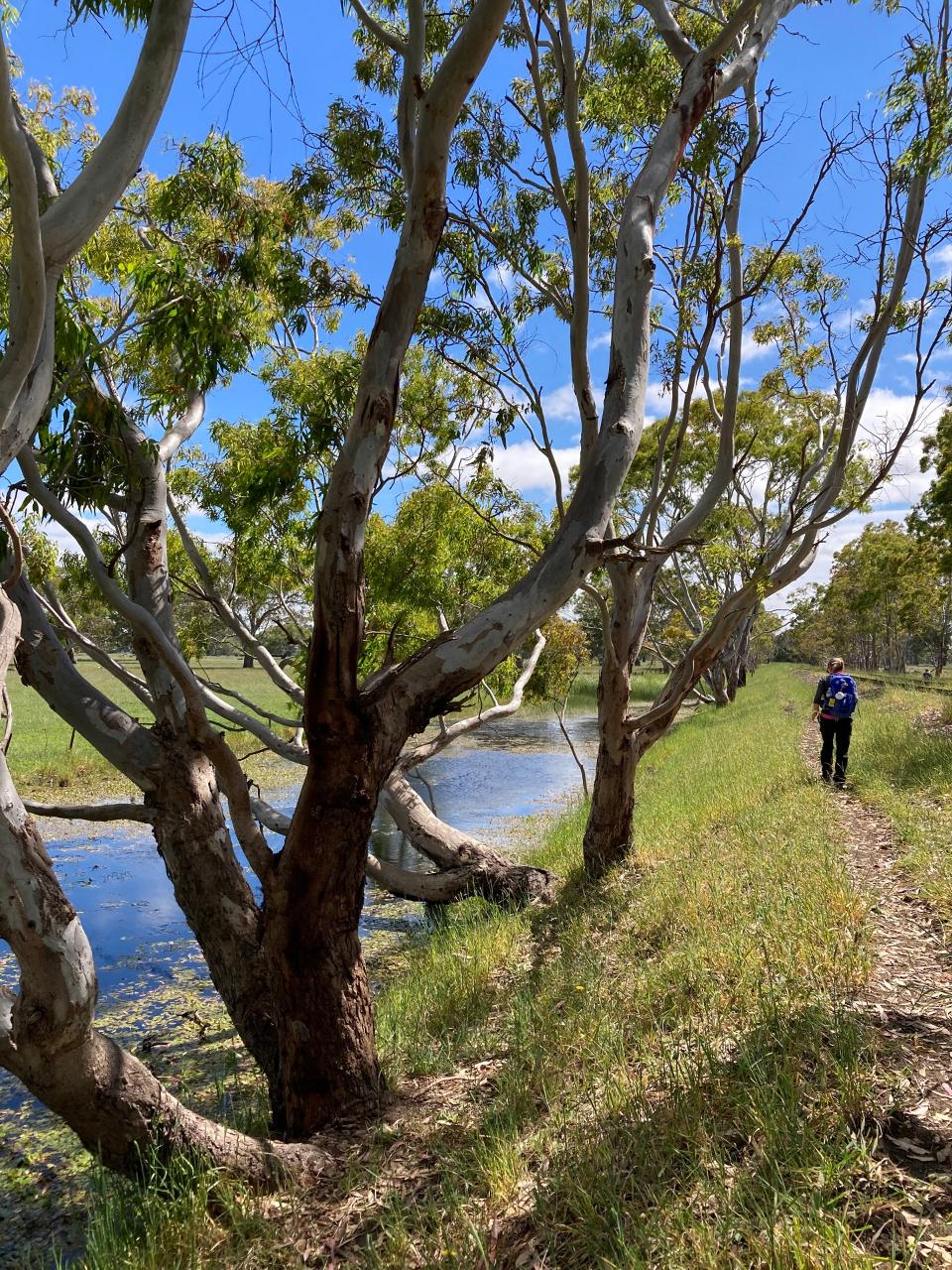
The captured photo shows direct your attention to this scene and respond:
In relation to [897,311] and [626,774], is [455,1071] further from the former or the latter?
[897,311]

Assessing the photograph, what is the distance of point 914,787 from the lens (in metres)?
9.33

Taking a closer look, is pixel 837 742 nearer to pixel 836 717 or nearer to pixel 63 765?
pixel 836 717

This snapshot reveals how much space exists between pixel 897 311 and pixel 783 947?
609cm

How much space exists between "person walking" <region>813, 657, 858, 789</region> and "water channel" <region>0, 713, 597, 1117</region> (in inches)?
214

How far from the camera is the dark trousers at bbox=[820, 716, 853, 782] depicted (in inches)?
428

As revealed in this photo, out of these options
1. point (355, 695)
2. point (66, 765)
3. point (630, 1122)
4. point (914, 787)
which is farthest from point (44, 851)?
point (66, 765)

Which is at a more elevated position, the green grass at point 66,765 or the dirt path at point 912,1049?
the dirt path at point 912,1049

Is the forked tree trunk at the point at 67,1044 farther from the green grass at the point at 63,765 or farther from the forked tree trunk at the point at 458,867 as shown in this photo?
the green grass at the point at 63,765

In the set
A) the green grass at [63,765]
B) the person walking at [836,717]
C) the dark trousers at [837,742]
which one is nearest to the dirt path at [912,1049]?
the person walking at [836,717]

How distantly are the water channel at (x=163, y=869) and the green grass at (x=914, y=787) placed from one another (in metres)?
5.60

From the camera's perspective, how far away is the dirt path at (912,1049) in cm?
244

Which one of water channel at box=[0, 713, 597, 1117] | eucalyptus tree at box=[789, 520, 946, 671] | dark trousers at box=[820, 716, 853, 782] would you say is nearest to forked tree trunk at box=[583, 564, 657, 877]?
water channel at box=[0, 713, 597, 1117]

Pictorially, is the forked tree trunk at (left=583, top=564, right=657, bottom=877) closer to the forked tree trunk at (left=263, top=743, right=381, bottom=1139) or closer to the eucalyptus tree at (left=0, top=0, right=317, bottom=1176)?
the forked tree trunk at (left=263, top=743, right=381, bottom=1139)

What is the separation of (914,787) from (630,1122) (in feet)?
24.5
